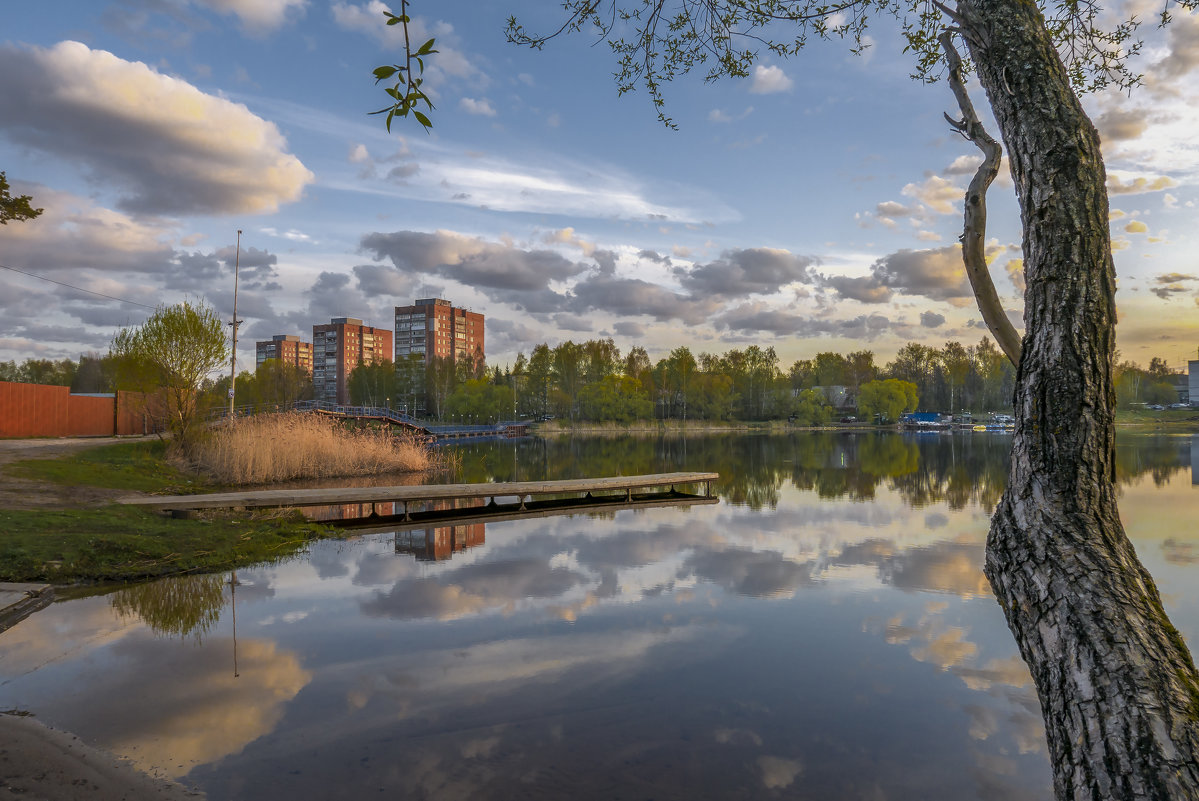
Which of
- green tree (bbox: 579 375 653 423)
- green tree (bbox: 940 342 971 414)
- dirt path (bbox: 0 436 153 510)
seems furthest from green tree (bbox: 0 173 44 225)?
green tree (bbox: 940 342 971 414)

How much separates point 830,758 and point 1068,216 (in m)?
3.74

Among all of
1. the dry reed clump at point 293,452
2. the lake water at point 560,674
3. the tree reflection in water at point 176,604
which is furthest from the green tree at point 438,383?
the tree reflection in water at point 176,604

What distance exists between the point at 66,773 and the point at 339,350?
413 ft

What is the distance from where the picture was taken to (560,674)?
601cm

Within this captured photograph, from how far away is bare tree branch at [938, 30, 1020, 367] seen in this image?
2.71 meters

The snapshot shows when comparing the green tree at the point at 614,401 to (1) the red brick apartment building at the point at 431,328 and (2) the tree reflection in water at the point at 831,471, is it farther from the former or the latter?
(1) the red brick apartment building at the point at 431,328

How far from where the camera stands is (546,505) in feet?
51.9

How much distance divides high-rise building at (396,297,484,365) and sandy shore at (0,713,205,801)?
115647mm

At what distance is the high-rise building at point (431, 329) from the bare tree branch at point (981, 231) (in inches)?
4629

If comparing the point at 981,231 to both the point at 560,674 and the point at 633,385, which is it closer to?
the point at 560,674

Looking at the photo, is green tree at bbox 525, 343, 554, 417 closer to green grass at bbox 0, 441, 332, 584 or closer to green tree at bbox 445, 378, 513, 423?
green tree at bbox 445, 378, 513, 423

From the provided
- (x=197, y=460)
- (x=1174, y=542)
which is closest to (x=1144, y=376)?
(x=1174, y=542)

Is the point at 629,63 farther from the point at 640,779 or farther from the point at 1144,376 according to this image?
the point at 1144,376

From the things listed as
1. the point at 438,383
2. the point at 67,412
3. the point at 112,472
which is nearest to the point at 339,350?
the point at 438,383
